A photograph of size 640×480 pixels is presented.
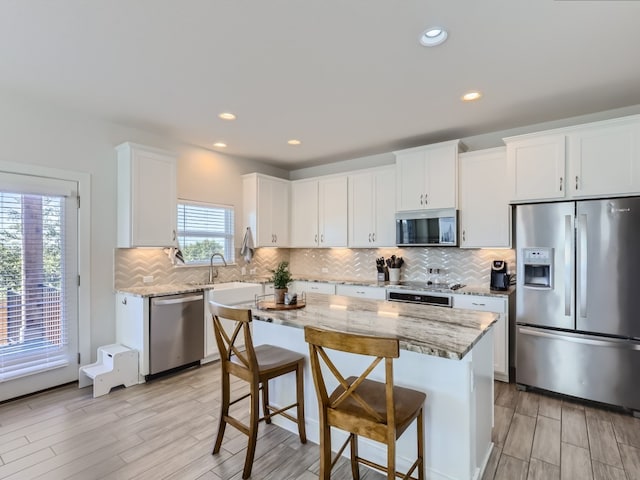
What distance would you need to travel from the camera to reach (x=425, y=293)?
3.77 m

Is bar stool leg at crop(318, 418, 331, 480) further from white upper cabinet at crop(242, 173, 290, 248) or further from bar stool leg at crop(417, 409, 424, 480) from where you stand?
white upper cabinet at crop(242, 173, 290, 248)

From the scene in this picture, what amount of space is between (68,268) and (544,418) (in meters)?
4.66

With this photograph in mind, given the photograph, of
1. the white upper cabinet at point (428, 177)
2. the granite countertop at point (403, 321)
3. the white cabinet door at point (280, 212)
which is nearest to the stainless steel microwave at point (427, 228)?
the white upper cabinet at point (428, 177)

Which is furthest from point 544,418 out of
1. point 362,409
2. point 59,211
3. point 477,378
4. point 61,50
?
point 59,211

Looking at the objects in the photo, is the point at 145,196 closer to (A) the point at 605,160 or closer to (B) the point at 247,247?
(B) the point at 247,247

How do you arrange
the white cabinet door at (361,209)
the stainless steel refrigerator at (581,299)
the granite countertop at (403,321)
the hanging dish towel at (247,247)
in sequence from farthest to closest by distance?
the hanging dish towel at (247,247) < the white cabinet door at (361,209) < the stainless steel refrigerator at (581,299) < the granite countertop at (403,321)

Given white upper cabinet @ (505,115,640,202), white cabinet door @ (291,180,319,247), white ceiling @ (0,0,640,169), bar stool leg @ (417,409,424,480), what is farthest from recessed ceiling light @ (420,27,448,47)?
white cabinet door @ (291,180,319,247)

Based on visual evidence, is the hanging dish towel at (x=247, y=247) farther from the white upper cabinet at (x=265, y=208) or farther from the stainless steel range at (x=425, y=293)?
the stainless steel range at (x=425, y=293)

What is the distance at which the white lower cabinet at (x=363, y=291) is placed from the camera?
4199 mm

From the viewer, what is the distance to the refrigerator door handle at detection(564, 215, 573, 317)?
3023mm

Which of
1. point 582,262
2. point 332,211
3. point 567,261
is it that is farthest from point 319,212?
point 582,262

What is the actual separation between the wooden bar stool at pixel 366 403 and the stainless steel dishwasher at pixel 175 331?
2.46 meters

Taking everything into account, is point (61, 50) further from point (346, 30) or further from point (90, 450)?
point (90, 450)

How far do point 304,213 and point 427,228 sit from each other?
81.3 inches
